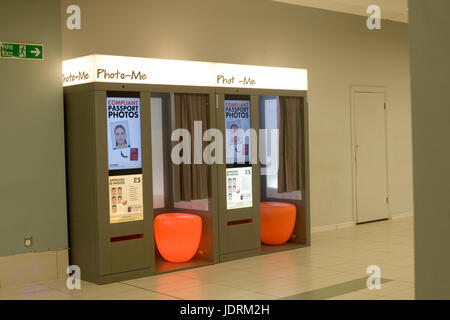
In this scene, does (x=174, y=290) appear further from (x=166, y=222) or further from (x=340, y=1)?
(x=340, y=1)

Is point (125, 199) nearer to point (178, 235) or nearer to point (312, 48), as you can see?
point (178, 235)

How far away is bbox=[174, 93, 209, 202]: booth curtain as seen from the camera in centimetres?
659

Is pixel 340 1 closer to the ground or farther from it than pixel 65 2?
farther from it

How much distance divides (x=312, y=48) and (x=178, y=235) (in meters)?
4.06

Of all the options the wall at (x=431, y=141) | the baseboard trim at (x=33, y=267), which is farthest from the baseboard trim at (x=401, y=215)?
the wall at (x=431, y=141)

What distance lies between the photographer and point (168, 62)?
6.45 m

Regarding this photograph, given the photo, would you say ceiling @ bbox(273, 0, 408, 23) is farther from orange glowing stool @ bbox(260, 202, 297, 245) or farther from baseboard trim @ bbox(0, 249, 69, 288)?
baseboard trim @ bbox(0, 249, 69, 288)

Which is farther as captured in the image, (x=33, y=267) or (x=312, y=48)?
(x=312, y=48)

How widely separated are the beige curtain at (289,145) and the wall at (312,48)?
1.07 metres

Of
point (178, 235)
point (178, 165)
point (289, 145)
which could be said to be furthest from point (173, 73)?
point (289, 145)

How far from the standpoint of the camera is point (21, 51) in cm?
589

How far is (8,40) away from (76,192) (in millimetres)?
1687

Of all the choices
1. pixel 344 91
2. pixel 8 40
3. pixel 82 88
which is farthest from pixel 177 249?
pixel 344 91

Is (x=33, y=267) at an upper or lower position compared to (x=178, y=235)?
lower
